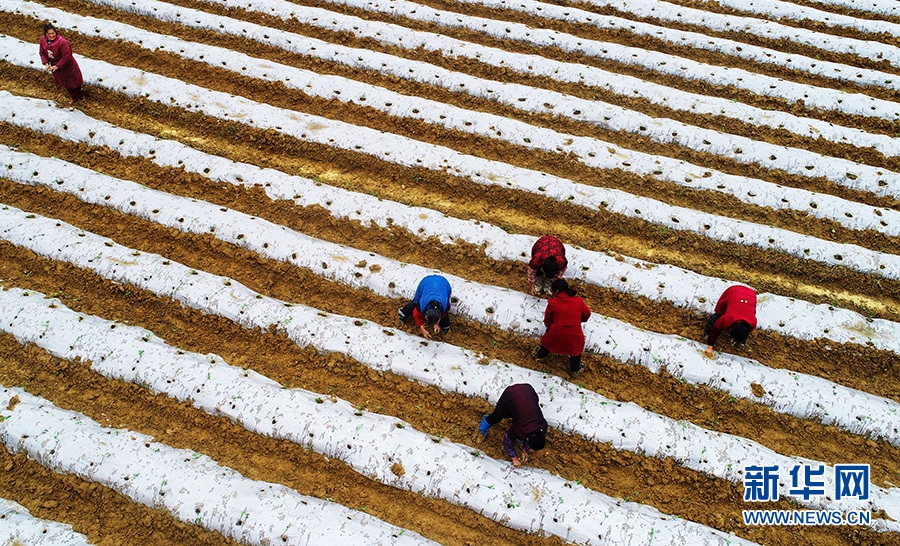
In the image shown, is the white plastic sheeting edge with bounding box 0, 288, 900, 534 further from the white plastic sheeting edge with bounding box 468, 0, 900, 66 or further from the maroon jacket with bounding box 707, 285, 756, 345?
the white plastic sheeting edge with bounding box 468, 0, 900, 66

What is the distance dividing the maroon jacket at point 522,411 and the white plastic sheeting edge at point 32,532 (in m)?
5.23

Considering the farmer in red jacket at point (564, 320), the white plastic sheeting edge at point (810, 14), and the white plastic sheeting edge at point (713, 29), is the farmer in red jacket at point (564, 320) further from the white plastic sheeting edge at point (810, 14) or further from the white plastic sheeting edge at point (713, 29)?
the white plastic sheeting edge at point (810, 14)

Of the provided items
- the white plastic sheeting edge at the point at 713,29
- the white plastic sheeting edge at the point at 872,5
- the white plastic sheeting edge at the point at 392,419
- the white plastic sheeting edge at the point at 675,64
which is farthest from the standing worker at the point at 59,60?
the white plastic sheeting edge at the point at 872,5

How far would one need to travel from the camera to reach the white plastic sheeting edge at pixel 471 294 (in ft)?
23.2

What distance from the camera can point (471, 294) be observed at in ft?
25.7

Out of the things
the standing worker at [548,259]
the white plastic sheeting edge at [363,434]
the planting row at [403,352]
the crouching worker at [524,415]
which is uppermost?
the standing worker at [548,259]

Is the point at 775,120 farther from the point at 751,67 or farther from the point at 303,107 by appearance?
the point at 303,107

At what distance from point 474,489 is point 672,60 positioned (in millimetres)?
9913

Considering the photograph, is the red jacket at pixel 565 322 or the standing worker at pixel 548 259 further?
the standing worker at pixel 548 259

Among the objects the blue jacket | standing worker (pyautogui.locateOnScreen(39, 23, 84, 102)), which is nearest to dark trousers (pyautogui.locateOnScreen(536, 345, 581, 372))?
the blue jacket

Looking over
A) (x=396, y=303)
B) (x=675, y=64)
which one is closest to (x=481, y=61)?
(x=675, y=64)

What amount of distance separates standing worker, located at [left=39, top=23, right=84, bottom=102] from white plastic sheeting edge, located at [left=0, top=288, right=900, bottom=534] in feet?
14.8

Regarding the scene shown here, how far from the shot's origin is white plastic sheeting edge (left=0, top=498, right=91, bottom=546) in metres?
5.90

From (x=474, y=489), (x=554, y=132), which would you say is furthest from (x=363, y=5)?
(x=474, y=489)
